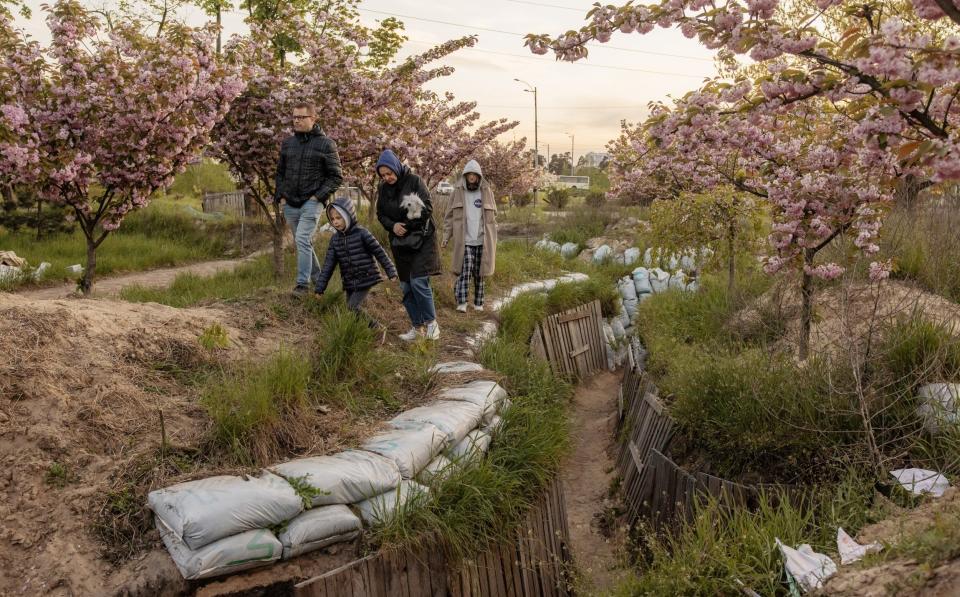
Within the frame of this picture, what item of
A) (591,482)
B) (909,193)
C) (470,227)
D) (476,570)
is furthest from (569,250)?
(476,570)

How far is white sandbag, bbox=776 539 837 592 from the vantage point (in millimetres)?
2645

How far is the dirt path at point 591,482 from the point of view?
14.6ft

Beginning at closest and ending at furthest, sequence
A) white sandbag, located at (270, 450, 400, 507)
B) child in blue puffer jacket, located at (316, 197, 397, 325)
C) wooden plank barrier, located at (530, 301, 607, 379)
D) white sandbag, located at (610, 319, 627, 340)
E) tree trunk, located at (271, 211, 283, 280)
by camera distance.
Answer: white sandbag, located at (270, 450, 400, 507) < child in blue puffer jacket, located at (316, 197, 397, 325) < wooden plank barrier, located at (530, 301, 607, 379) < tree trunk, located at (271, 211, 283, 280) < white sandbag, located at (610, 319, 627, 340)

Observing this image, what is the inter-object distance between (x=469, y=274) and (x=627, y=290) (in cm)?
458

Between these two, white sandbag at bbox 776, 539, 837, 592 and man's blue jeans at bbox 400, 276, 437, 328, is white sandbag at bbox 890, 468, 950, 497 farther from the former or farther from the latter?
man's blue jeans at bbox 400, 276, 437, 328

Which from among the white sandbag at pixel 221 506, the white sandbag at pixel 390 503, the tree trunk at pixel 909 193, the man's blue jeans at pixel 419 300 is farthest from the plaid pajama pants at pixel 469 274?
the white sandbag at pixel 221 506

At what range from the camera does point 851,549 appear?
284cm

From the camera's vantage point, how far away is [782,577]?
9.54ft

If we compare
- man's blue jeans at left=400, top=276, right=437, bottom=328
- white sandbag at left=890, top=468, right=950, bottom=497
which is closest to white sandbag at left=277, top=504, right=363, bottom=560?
white sandbag at left=890, top=468, right=950, bottom=497

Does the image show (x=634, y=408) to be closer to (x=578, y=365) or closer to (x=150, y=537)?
(x=578, y=365)

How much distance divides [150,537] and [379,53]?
14.3 metres

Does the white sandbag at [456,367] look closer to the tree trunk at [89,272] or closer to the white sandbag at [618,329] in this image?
the tree trunk at [89,272]

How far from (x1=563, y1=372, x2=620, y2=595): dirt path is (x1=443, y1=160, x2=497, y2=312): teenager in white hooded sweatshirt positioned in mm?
1971

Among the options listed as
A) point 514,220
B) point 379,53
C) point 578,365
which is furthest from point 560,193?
point 578,365
